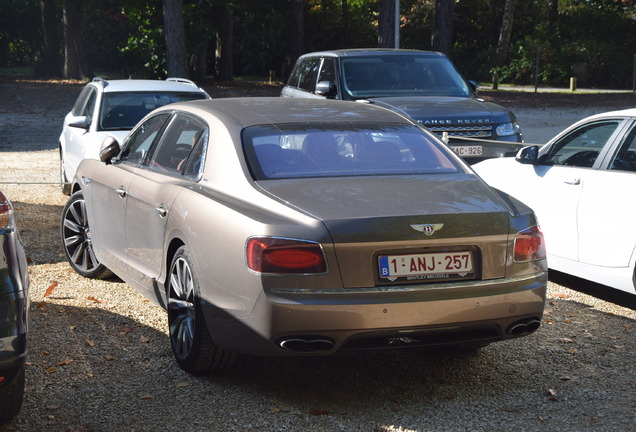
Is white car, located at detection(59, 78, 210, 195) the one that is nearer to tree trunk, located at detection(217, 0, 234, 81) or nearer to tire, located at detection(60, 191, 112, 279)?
tire, located at detection(60, 191, 112, 279)

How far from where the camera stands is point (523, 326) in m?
5.14

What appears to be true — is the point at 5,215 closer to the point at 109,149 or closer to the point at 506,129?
the point at 109,149

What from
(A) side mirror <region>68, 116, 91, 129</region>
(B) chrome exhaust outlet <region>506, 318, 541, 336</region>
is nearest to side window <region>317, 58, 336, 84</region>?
(A) side mirror <region>68, 116, 91, 129</region>

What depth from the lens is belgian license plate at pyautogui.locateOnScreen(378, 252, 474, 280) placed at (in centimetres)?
480

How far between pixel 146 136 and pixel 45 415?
2582 mm

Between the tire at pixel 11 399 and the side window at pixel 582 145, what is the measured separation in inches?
193

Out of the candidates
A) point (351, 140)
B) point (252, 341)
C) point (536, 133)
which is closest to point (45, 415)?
point (252, 341)

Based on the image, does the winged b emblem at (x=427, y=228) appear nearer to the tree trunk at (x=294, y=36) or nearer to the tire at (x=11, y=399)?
the tire at (x=11, y=399)

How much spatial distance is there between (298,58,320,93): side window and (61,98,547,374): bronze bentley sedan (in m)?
8.55

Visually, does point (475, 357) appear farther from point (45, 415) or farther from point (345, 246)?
point (45, 415)

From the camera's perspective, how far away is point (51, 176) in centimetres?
1579

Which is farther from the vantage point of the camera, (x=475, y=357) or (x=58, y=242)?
(x=58, y=242)

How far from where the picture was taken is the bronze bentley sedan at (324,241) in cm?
472

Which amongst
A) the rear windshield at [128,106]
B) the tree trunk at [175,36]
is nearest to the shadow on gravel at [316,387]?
the rear windshield at [128,106]
